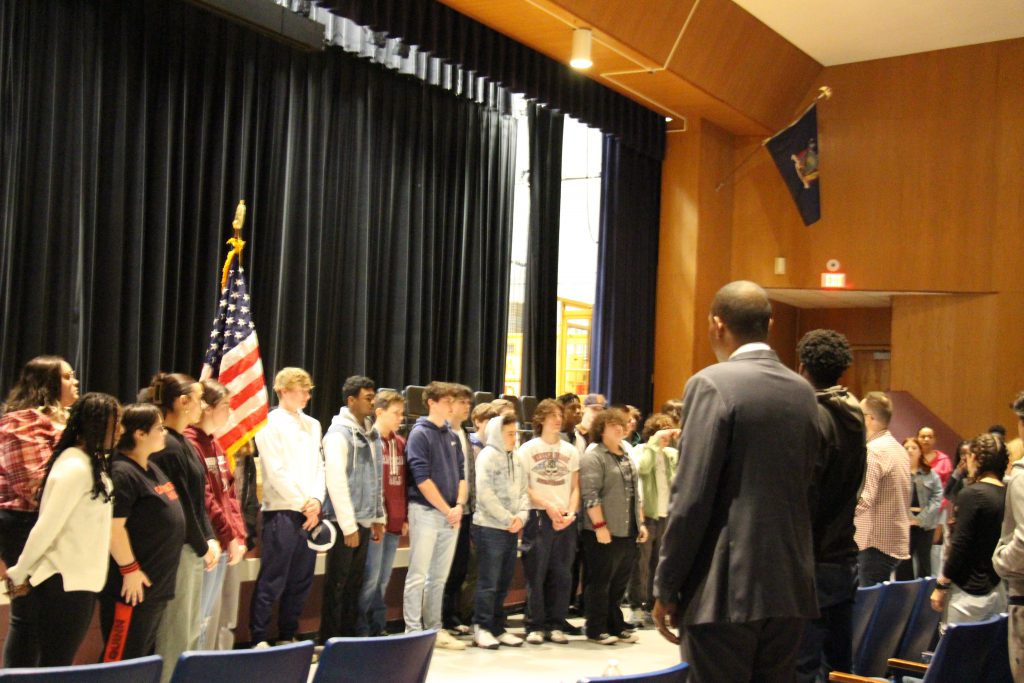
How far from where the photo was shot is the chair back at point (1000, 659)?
404 centimetres

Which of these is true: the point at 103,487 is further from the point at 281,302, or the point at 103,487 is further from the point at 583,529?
the point at 281,302

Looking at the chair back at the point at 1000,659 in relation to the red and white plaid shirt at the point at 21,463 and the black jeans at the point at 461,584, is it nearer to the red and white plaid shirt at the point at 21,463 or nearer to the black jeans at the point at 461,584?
the red and white plaid shirt at the point at 21,463

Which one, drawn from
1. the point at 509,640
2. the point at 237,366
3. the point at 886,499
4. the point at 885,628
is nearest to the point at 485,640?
the point at 509,640

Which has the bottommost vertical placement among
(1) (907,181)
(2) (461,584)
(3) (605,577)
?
(2) (461,584)

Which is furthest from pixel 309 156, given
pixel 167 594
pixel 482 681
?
pixel 167 594

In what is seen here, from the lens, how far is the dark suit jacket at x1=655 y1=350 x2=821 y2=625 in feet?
8.68

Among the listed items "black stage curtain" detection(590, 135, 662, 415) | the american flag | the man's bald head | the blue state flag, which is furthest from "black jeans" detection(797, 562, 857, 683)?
the blue state flag

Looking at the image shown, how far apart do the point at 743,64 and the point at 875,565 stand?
6.87m

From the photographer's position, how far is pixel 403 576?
24.3 feet

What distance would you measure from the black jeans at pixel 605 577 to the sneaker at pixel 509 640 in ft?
1.75

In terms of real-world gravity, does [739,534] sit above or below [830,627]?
above

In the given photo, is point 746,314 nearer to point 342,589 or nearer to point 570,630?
point 342,589

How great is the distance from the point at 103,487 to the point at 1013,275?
10.8 metres

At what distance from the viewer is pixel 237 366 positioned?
675 cm
